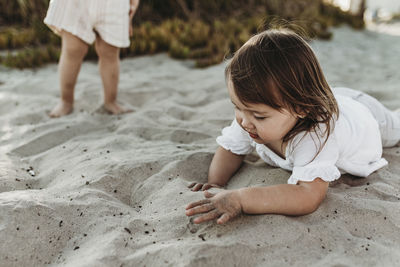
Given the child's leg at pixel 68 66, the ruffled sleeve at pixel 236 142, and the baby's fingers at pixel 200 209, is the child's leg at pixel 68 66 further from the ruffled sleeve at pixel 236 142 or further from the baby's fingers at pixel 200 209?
the baby's fingers at pixel 200 209

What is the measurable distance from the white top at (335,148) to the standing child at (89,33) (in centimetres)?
136

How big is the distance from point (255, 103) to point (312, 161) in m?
0.39

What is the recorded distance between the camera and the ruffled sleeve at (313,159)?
69.8 inches

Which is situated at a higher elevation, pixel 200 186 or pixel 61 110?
pixel 200 186

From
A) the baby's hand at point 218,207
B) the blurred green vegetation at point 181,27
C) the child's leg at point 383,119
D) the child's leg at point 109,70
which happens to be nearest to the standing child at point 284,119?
the baby's hand at point 218,207

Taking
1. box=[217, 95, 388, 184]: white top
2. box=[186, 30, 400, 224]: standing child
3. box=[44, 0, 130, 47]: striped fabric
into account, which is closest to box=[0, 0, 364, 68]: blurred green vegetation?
box=[44, 0, 130, 47]: striped fabric

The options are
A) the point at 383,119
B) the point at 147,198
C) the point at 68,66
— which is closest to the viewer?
the point at 147,198

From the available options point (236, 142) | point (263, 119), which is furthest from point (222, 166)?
point (263, 119)

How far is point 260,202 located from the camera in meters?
1.70

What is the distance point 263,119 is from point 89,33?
6.02 ft

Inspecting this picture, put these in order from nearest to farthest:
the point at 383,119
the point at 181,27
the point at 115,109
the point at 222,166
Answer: the point at 222,166 → the point at 383,119 → the point at 115,109 → the point at 181,27

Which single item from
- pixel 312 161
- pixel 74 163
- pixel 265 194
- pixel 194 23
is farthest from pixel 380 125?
pixel 194 23

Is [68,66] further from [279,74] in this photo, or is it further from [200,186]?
[279,74]

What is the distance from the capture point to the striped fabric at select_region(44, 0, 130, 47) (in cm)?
295
